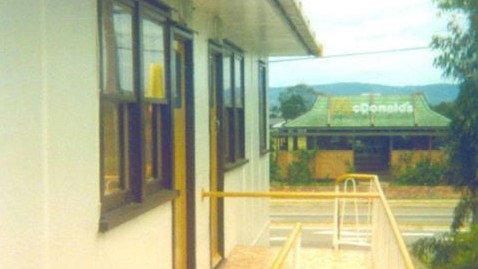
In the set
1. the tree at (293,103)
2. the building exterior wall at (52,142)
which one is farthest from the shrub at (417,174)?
the building exterior wall at (52,142)

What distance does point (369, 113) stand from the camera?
164 feet

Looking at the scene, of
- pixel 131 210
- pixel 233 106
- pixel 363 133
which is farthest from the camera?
pixel 363 133

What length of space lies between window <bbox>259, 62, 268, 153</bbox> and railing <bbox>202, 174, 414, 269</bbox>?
328 centimetres

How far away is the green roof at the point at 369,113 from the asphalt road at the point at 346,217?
12.1m

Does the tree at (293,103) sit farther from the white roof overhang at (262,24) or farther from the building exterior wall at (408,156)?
the white roof overhang at (262,24)

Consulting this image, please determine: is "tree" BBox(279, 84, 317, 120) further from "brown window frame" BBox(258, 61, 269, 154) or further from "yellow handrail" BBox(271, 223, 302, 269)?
"yellow handrail" BBox(271, 223, 302, 269)

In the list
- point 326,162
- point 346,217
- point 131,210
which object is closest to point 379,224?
point 131,210

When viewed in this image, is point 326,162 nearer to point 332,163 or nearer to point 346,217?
point 332,163

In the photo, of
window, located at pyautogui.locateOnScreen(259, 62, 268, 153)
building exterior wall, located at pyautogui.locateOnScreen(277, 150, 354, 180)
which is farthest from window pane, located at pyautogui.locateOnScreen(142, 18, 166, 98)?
building exterior wall, located at pyautogui.locateOnScreen(277, 150, 354, 180)

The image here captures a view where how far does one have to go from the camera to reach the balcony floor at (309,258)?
9.31 m

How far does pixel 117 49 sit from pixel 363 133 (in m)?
44.1

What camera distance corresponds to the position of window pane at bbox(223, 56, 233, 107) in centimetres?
980

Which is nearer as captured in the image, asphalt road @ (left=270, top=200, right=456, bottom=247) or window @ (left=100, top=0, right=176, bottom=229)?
window @ (left=100, top=0, right=176, bottom=229)

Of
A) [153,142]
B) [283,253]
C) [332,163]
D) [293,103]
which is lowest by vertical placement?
[332,163]
